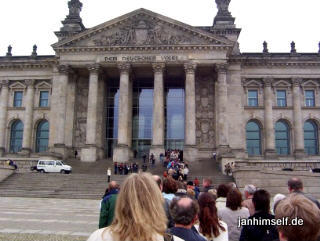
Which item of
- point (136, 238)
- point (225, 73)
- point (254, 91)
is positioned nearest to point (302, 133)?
point (254, 91)

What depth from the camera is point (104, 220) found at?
780 cm

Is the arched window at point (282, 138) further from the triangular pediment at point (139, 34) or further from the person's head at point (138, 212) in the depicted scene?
A: the person's head at point (138, 212)

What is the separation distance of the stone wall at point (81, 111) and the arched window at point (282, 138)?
26.0m

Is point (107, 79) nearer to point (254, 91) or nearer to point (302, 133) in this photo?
point (254, 91)

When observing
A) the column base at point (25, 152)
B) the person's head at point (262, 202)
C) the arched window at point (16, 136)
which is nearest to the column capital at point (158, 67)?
the column base at point (25, 152)

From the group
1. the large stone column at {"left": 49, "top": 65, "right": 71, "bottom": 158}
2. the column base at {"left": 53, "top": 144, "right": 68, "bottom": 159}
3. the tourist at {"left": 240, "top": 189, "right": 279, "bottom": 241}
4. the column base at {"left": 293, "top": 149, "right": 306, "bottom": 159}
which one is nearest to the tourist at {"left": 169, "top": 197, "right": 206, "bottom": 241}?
the tourist at {"left": 240, "top": 189, "right": 279, "bottom": 241}

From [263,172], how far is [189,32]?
70.5 feet

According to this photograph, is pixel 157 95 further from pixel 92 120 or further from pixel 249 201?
pixel 249 201

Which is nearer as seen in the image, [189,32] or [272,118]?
[189,32]

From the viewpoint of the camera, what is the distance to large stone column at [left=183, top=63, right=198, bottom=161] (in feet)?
135

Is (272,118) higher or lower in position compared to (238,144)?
higher

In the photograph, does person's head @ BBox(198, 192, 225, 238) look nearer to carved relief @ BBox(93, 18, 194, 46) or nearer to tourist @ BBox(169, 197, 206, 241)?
tourist @ BBox(169, 197, 206, 241)

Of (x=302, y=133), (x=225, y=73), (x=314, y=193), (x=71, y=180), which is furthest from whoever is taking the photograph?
(x=302, y=133)

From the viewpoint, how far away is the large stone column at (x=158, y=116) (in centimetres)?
4138
